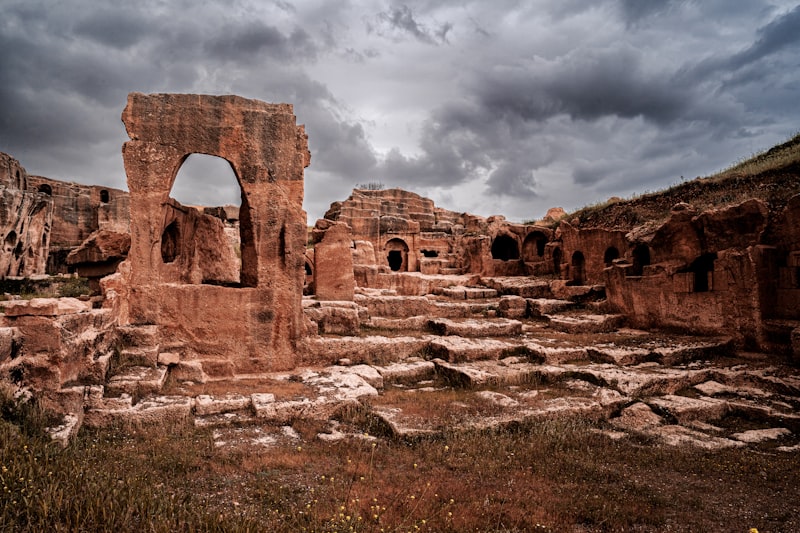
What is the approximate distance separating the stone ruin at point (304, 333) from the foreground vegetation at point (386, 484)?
0.44 meters

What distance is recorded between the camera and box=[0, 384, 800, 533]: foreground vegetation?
258 centimetres

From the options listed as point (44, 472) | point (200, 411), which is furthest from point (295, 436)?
point (44, 472)

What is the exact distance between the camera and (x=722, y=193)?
557 inches

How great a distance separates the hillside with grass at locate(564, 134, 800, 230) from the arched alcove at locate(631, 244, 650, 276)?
87cm

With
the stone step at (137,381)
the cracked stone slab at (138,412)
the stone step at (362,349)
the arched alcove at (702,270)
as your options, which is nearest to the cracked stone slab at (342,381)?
the stone step at (362,349)

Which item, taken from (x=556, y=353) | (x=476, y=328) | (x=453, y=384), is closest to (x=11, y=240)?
(x=476, y=328)

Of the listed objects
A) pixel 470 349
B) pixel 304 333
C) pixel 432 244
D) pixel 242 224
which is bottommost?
pixel 470 349

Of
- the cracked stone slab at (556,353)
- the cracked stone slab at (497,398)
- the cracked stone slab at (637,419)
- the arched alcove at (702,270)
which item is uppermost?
the arched alcove at (702,270)

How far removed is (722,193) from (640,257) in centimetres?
444

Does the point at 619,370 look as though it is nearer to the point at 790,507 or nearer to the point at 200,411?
the point at 790,507

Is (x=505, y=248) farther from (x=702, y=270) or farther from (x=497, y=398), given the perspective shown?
(x=497, y=398)

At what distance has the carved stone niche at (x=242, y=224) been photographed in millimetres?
6742

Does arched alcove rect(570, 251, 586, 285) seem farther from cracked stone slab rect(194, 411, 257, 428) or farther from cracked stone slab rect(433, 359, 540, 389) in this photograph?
cracked stone slab rect(194, 411, 257, 428)

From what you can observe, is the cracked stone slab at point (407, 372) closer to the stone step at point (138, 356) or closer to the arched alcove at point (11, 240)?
the stone step at point (138, 356)
